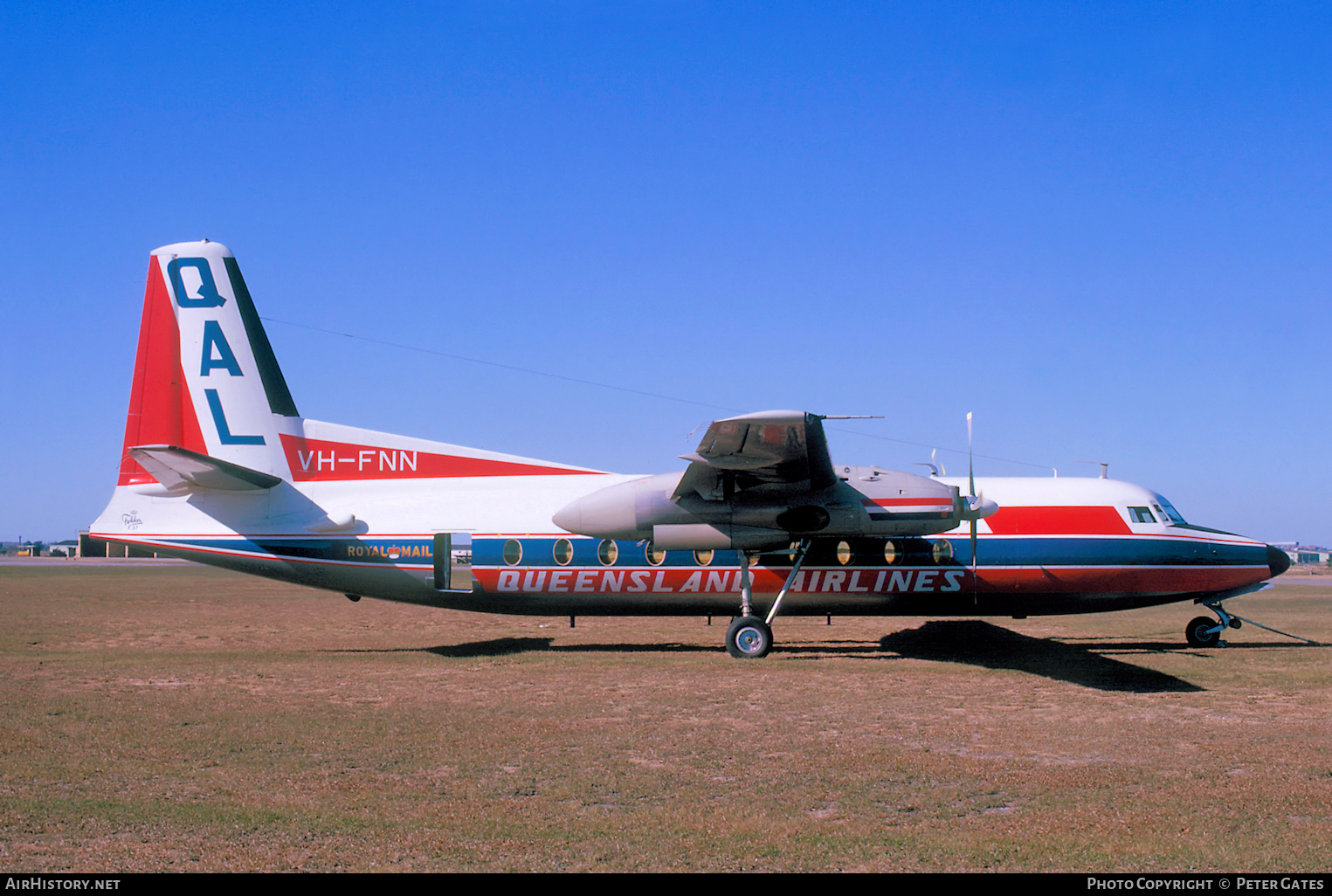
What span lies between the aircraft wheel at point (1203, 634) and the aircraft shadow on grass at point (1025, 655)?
0.44 meters

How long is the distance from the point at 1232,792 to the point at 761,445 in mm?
7572

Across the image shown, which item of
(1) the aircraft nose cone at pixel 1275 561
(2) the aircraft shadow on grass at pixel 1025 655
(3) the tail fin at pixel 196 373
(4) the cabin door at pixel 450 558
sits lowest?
(2) the aircraft shadow on grass at pixel 1025 655

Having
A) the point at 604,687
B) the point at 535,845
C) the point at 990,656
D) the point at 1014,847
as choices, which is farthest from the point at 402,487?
the point at 1014,847

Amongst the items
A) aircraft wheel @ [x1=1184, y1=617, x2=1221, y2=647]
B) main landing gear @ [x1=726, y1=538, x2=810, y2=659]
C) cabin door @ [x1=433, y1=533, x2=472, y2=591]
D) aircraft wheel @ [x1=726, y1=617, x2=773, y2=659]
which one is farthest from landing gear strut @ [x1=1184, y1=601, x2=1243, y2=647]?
cabin door @ [x1=433, y1=533, x2=472, y2=591]

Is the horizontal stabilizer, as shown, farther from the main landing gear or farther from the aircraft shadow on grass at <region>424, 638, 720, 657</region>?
the main landing gear

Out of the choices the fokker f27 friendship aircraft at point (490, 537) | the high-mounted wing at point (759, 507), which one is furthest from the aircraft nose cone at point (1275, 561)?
the high-mounted wing at point (759, 507)

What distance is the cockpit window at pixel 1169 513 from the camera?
18250mm

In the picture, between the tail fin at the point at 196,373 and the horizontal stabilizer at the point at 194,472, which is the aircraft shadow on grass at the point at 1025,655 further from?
the tail fin at the point at 196,373

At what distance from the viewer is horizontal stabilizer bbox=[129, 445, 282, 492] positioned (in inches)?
612

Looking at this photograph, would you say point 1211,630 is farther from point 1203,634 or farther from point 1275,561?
point 1275,561

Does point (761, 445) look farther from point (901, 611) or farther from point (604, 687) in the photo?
point (901, 611)

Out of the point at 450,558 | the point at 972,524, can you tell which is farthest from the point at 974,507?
the point at 450,558

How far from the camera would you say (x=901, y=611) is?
1766cm

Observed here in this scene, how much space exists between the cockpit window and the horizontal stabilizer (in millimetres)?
16931
